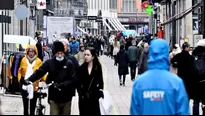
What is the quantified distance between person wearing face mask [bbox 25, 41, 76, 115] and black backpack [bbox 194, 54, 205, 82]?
129 inches

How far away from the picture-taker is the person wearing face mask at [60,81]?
11.6m

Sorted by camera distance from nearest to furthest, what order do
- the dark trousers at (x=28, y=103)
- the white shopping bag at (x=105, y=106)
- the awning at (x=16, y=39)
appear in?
the white shopping bag at (x=105, y=106), the dark trousers at (x=28, y=103), the awning at (x=16, y=39)

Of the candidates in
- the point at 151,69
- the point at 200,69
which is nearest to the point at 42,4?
the point at 200,69

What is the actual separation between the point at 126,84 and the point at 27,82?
15.8m

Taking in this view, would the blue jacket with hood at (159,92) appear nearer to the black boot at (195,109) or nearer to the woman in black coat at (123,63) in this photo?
the black boot at (195,109)

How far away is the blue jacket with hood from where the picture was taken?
692 cm

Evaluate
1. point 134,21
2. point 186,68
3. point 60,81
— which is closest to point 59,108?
point 60,81

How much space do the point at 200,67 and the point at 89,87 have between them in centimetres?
338

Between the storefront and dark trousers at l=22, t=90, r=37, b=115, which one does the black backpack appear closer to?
dark trousers at l=22, t=90, r=37, b=115

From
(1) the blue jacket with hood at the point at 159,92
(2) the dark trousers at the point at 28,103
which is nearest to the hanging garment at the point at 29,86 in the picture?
(2) the dark trousers at the point at 28,103

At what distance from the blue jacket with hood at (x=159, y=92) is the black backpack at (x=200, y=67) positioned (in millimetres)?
6923

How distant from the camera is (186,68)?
45.3 feet

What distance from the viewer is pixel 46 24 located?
154 feet

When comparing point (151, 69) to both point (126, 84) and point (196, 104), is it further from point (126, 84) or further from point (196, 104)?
point (126, 84)
